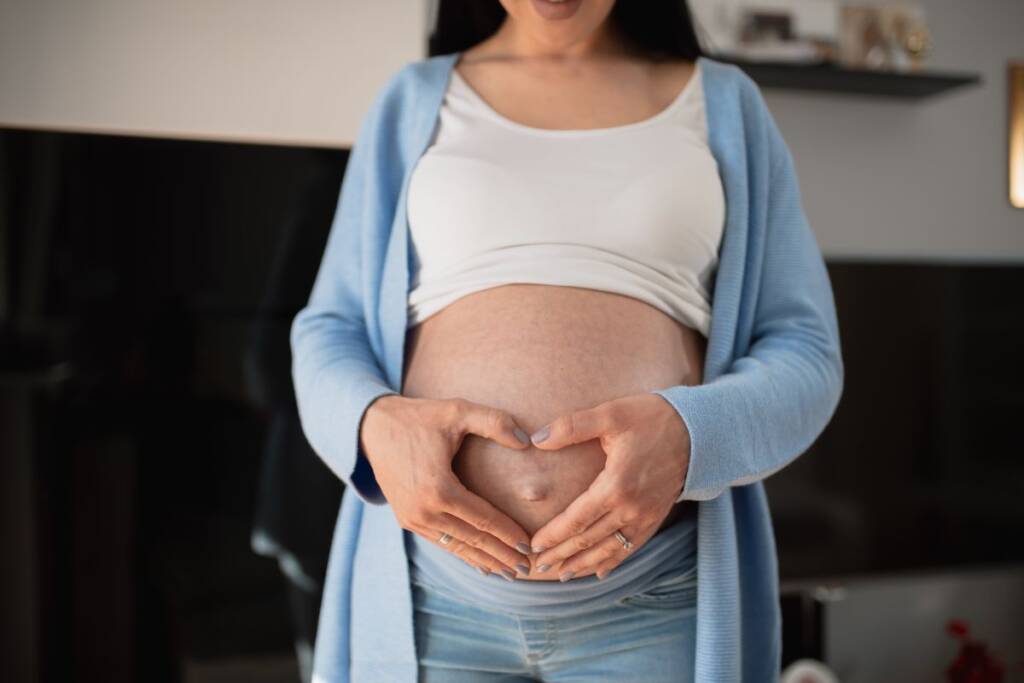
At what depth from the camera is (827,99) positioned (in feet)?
8.17

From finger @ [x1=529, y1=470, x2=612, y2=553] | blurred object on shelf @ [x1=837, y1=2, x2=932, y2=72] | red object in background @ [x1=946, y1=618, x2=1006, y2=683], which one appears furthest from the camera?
blurred object on shelf @ [x1=837, y1=2, x2=932, y2=72]

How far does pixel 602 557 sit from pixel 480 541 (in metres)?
0.11

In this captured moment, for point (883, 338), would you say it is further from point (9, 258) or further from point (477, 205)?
point (9, 258)

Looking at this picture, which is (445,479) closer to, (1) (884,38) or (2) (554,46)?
(2) (554,46)

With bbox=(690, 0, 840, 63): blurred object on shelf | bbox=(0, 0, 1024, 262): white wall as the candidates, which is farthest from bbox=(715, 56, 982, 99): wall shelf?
bbox=(0, 0, 1024, 262): white wall

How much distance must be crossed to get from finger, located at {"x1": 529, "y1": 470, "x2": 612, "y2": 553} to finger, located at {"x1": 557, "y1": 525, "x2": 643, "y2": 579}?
28 millimetres

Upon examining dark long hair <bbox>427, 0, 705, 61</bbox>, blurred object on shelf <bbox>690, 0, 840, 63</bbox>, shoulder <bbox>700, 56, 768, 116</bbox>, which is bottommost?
blurred object on shelf <bbox>690, 0, 840, 63</bbox>

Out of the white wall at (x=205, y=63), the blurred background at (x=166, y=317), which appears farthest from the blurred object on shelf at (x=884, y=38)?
the white wall at (x=205, y=63)

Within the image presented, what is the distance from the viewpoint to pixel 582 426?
2.57ft

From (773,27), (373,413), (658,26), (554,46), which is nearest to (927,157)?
(773,27)

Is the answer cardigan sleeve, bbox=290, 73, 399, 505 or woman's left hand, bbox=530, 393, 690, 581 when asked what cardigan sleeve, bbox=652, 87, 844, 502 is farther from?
cardigan sleeve, bbox=290, 73, 399, 505

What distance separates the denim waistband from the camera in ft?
2.80

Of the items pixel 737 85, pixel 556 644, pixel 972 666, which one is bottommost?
pixel 972 666

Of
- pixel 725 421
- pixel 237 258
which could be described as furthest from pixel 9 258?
pixel 725 421
